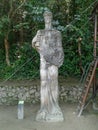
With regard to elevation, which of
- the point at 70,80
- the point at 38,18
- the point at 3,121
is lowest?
the point at 3,121

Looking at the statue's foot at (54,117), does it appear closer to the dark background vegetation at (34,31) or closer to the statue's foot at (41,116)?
the statue's foot at (41,116)

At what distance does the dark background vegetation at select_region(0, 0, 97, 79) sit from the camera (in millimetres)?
7980

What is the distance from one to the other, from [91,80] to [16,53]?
3.33m

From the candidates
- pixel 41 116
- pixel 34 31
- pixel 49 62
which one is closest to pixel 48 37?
pixel 49 62

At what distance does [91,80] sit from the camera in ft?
21.1

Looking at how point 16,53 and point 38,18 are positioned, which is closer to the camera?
point 38,18

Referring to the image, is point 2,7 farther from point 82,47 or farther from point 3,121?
point 3,121

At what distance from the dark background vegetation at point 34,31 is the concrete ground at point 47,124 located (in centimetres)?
164

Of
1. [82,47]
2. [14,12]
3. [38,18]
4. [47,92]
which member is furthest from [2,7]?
[47,92]

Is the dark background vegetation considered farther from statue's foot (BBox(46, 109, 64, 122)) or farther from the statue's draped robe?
statue's foot (BBox(46, 109, 64, 122))

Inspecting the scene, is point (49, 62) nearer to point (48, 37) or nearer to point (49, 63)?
point (49, 63)

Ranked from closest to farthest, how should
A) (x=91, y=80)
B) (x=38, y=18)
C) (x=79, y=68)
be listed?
(x=91, y=80) → (x=38, y=18) → (x=79, y=68)

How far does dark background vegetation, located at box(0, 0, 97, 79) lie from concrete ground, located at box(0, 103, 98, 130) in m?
1.64

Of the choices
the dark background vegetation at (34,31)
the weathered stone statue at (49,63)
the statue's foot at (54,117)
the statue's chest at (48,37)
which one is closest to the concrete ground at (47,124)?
the statue's foot at (54,117)
